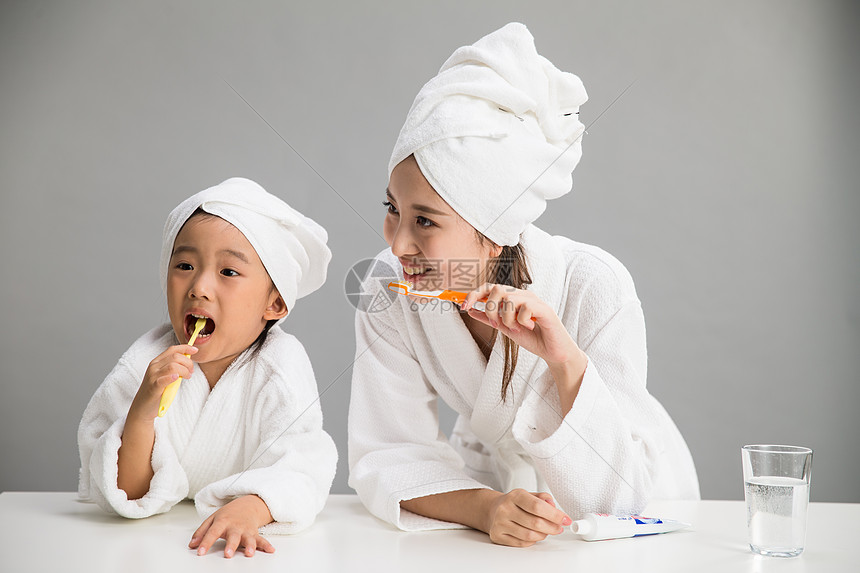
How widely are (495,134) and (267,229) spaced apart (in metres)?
0.34

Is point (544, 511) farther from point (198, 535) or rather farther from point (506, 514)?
point (198, 535)

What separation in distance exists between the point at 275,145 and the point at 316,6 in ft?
1.06

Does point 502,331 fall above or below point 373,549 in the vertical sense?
above

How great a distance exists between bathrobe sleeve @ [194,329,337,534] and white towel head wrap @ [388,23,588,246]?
1.01 ft

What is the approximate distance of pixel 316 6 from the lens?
1.71 m

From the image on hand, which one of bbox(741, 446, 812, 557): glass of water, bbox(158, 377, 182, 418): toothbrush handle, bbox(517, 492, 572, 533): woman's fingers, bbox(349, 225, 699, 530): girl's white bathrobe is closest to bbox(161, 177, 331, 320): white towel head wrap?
bbox(349, 225, 699, 530): girl's white bathrobe

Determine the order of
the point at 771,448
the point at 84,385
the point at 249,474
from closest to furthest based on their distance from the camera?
the point at 771,448, the point at 249,474, the point at 84,385

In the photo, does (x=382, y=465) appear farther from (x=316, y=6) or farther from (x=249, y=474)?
(x=316, y=6)

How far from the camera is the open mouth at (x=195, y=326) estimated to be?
998mm

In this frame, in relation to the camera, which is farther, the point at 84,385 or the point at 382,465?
the point at 84,385

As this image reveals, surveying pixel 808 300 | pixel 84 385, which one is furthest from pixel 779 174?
pixel 84 385

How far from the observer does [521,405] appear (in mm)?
916

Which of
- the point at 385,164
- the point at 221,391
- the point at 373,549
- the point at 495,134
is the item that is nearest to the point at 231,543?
the point at 373,549

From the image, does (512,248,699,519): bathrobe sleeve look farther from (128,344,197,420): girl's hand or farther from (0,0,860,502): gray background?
(0,0,860,502): gray background
